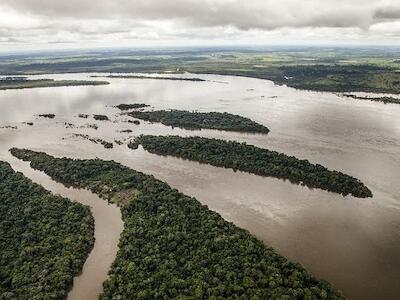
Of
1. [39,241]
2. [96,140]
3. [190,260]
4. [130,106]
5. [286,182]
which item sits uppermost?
[190,260]

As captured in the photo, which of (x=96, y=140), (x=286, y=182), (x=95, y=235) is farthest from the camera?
(x=96, y=140)

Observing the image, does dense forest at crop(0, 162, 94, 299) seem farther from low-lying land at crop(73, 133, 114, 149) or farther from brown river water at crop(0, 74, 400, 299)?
low-lying land at crop(73, 133, 114, 149)

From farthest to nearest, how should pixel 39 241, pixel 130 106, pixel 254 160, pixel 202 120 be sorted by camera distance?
pixel 130 106 → pixel 202 120 → pixel 254 160 → pixel 39 241

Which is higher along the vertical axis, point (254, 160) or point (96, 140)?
point (254, 160)

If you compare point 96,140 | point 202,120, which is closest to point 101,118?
point 96,140

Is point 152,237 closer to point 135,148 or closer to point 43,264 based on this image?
point 43,264

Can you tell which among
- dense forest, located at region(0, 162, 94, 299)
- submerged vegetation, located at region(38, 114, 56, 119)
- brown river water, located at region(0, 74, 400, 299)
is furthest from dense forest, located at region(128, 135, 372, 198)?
submerged vegetation, located at region(38, 114, 56, 119)

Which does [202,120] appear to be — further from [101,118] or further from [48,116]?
[48,116]
